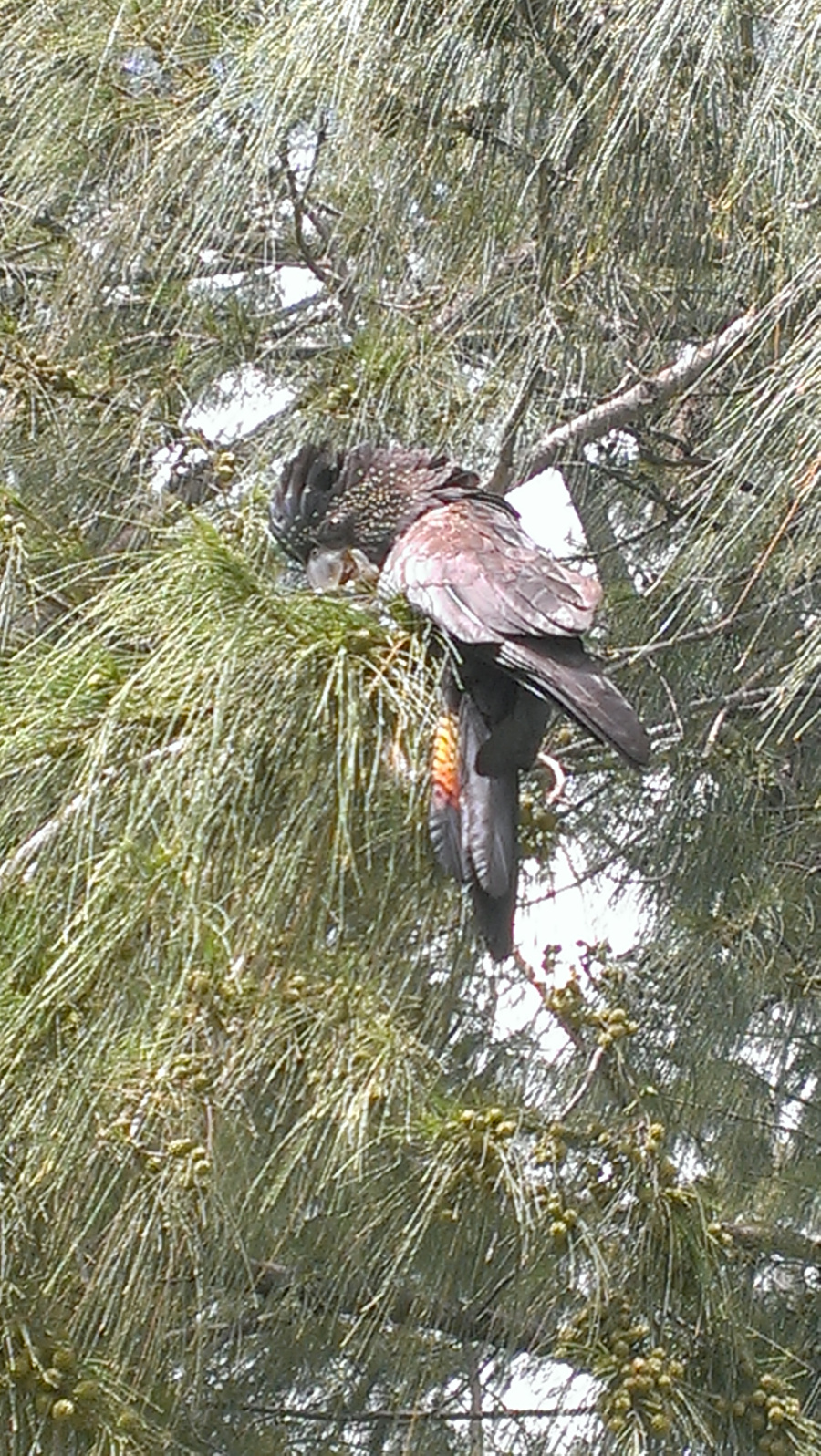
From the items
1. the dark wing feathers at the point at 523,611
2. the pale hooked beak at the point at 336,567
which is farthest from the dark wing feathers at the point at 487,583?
the pale hooked beak at the point at 336,567

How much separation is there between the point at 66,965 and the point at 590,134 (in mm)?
674

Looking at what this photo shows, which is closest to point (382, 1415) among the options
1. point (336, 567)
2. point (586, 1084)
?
point (586, 1084)

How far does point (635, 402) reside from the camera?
54.6 inches

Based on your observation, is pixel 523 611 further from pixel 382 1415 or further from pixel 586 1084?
pixel 382 1415

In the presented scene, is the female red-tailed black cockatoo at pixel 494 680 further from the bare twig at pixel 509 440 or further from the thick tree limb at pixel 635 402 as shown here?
the thick tree limb at pixel 635 402

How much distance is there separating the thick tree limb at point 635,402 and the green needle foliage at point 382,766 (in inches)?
0.5

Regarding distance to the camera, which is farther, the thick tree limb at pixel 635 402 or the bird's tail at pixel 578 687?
the thick tree limb at pixel 635 402

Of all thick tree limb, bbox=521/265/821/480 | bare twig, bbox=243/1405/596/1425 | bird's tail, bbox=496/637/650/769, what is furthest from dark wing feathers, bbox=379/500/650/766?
bare twig, bbox=243/1405/596/1425

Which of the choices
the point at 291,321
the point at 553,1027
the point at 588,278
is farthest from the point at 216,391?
the point at 553,1027

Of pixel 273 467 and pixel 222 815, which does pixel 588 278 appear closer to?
pixel 273 467

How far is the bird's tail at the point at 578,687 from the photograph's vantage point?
85 cm

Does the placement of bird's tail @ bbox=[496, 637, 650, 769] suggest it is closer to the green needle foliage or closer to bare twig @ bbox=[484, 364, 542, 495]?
the green needle foliage

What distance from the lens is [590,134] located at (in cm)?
122

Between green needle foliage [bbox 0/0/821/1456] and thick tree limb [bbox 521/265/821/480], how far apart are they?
0.04 ft
